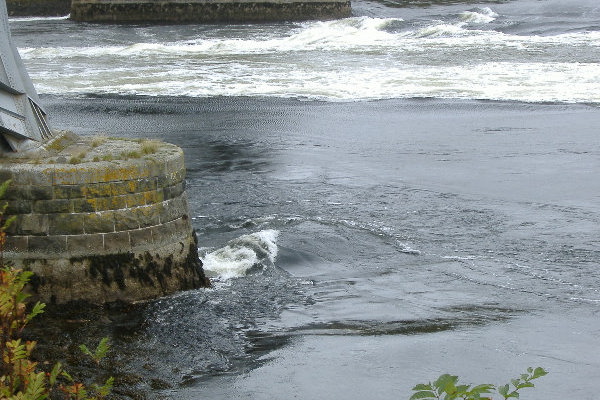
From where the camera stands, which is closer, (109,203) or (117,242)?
(109,203)

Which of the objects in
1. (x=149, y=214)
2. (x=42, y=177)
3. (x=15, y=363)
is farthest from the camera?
(x=149, y=214)

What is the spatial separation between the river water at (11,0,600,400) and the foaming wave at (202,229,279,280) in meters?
0.03

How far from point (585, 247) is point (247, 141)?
29.8ft

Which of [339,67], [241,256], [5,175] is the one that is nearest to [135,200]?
[5,175]

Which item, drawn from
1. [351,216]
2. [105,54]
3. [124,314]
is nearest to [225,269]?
[124,314]

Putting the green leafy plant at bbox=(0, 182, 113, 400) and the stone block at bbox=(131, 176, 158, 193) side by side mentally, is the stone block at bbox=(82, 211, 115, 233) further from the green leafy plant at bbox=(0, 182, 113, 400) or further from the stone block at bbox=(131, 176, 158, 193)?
the green leafy plant at bbox=(0, 182, 113, 400)

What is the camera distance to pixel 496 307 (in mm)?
11008

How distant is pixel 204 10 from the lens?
173 feet

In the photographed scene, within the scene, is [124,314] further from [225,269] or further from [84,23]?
[84,23]

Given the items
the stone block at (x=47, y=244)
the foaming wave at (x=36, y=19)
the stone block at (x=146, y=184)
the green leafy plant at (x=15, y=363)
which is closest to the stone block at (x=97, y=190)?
the stone block at (x=146, y=184)

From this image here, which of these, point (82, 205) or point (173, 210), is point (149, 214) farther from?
point (82, 205)

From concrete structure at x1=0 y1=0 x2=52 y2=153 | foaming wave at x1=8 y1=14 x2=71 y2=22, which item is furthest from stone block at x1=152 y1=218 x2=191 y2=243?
foaming wave at x1=8 y1=14 x2=71 y2=22

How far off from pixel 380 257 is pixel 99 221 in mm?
4156

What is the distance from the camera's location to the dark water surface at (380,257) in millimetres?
9422
